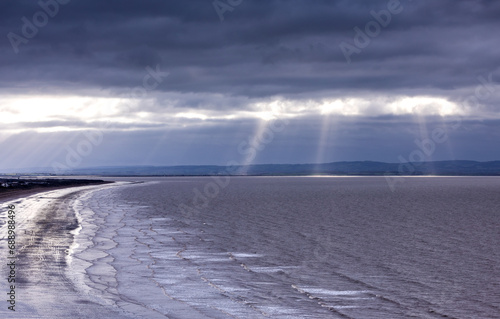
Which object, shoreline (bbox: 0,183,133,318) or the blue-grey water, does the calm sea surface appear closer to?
the blue-grey water

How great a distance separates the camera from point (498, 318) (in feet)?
43.8

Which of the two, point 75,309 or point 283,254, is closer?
point 75,309

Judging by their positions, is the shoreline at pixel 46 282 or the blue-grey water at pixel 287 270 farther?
the blue-grey water at pixel 287 270

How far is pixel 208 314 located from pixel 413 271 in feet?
30.2

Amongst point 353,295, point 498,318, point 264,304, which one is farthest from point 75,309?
point 498,318

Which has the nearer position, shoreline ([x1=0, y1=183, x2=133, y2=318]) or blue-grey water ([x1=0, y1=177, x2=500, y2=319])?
shoreline ([x1=0, y1=183, x2=133, y2=318])

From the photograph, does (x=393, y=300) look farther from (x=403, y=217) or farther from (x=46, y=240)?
(x=403, y=217)

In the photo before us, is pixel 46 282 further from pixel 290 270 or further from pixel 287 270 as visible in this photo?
pixel 290 270

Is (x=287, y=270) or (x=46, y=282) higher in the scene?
(x=287, y=270)

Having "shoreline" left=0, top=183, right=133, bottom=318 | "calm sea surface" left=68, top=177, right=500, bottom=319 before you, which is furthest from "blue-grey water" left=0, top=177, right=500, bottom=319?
"shoreline" left=0, top=183, right=133, bottom=318

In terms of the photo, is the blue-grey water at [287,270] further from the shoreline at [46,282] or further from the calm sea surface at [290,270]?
the shoreline at [46,282]

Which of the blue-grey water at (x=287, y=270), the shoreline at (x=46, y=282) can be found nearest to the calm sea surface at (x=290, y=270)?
the blue-grey water at (x=287, y=270)

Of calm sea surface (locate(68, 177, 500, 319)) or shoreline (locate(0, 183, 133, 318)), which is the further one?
calm sea surface (locate(68, 177, 500, 319))

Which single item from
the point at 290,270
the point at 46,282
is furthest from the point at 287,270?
the point at 46,282
